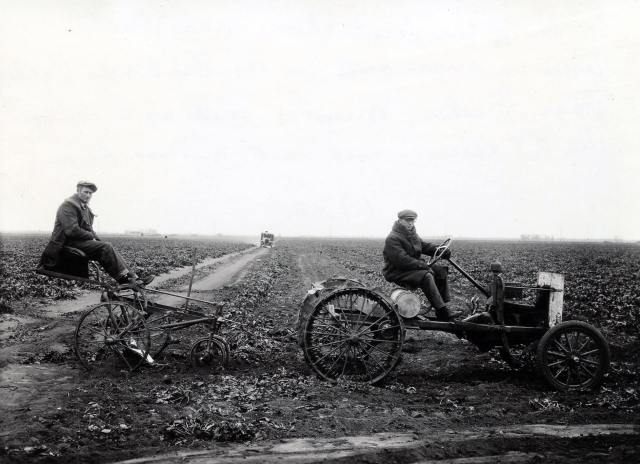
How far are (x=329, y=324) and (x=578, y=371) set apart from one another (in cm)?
327

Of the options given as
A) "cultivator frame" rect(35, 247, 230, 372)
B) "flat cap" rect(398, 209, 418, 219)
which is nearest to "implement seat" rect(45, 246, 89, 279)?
"cultivator frame" rect(35, 247, 230, 372)

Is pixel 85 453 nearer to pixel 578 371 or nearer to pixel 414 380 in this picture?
pixel 414 380

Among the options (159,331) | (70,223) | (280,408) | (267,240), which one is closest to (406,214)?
(280,408)

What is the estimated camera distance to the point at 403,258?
20.4 feet

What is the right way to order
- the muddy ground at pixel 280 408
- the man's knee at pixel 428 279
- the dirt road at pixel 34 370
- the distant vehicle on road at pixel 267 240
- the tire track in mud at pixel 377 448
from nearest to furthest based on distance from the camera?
1. the tire track in mud at pixel 377 448
2. the muddy ground at pixel 280 408
3. the dirt road at pixel 34 370
4. the man's knee at pixel 428 279
5. the distant vehicle on road at pixel 267 240

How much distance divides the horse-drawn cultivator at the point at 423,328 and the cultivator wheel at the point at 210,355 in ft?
4.03

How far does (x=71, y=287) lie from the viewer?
15008 mm

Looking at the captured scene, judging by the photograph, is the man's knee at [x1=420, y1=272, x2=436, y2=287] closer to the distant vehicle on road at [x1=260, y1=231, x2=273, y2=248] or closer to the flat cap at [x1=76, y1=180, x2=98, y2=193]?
the flat cap at [x1=76, y1=180, x2=98, y2=193]

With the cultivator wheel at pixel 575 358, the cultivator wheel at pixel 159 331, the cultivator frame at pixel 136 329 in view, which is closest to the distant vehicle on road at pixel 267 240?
the cultivator wheel at pixel 159 331

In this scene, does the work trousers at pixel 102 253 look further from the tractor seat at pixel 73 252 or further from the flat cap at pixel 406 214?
the flat cap at pixel 406 214

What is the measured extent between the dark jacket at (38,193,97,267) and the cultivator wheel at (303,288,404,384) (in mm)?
3243

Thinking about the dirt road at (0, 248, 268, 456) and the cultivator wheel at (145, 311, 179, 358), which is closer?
the dirt road at (0, 248, 268, 456)

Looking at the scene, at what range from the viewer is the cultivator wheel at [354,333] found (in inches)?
237

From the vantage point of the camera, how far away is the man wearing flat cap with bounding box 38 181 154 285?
19.7 feet
